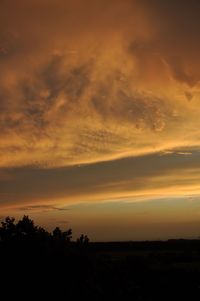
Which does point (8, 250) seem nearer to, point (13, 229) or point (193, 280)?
point (13, 229)

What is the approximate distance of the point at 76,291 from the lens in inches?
699

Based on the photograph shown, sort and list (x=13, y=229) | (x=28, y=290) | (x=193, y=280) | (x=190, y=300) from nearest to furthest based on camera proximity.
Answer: (x=28, y=290) → (x=13, y=229) → (x=190, y=300) → (x=193, y=280)

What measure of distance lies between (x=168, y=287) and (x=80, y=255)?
67.2 ft

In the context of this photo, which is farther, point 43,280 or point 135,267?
point 135,267

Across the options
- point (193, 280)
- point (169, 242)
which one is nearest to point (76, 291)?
point (193, 280)

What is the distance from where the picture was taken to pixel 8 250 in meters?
18.6

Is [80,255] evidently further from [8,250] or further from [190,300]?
[190,300]

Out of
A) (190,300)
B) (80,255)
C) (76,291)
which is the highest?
(80,255)

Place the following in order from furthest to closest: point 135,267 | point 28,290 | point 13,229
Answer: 1. point 135,267
2. point 13,229
3. point 28,290

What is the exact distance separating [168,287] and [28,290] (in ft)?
71.1

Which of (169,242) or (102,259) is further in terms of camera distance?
(169,242)

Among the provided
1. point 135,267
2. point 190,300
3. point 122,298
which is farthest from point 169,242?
point 122,298

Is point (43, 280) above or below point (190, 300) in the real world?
above

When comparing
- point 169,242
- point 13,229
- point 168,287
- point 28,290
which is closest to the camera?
point 28,290
